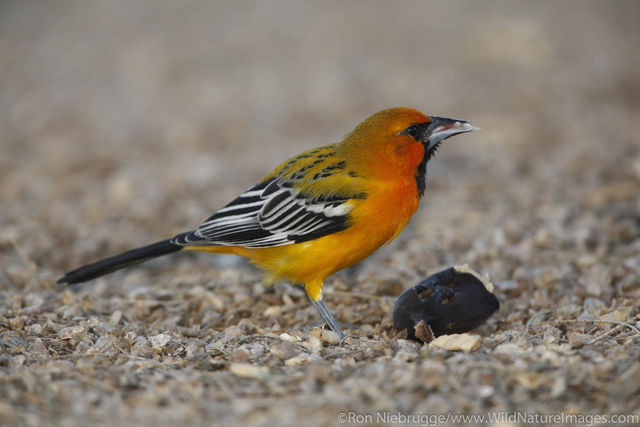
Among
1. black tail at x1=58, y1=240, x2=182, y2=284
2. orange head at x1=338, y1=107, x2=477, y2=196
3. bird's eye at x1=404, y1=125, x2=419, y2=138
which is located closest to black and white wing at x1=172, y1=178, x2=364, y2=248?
black tail at x1=58, y1=240, x2=182, y2=284

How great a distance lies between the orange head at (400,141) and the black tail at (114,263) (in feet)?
5.20

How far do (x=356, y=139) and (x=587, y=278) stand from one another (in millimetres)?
2090

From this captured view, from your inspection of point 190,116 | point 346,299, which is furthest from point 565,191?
point 190,116

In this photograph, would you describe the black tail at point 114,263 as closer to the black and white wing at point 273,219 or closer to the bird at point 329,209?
the bird at point 329,209

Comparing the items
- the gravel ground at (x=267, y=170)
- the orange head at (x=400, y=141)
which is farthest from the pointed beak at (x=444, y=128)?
the gravel ground at (x=267, y=170)

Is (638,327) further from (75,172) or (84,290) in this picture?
(75,172)

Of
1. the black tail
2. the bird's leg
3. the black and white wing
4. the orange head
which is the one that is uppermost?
the orange head

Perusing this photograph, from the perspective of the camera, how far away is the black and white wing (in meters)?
4.62

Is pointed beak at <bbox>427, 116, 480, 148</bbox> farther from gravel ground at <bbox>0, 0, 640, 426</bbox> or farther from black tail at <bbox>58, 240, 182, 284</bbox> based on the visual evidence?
black tail at <bbox>58, 240, 182, 284</bbox>

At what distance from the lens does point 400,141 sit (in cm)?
479

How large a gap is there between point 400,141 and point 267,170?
3.62 meters

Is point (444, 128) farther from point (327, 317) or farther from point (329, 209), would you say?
point (327, 317)

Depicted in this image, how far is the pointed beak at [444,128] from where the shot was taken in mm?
4836

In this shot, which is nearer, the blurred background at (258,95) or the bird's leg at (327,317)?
the bird's leg at (327,317)
